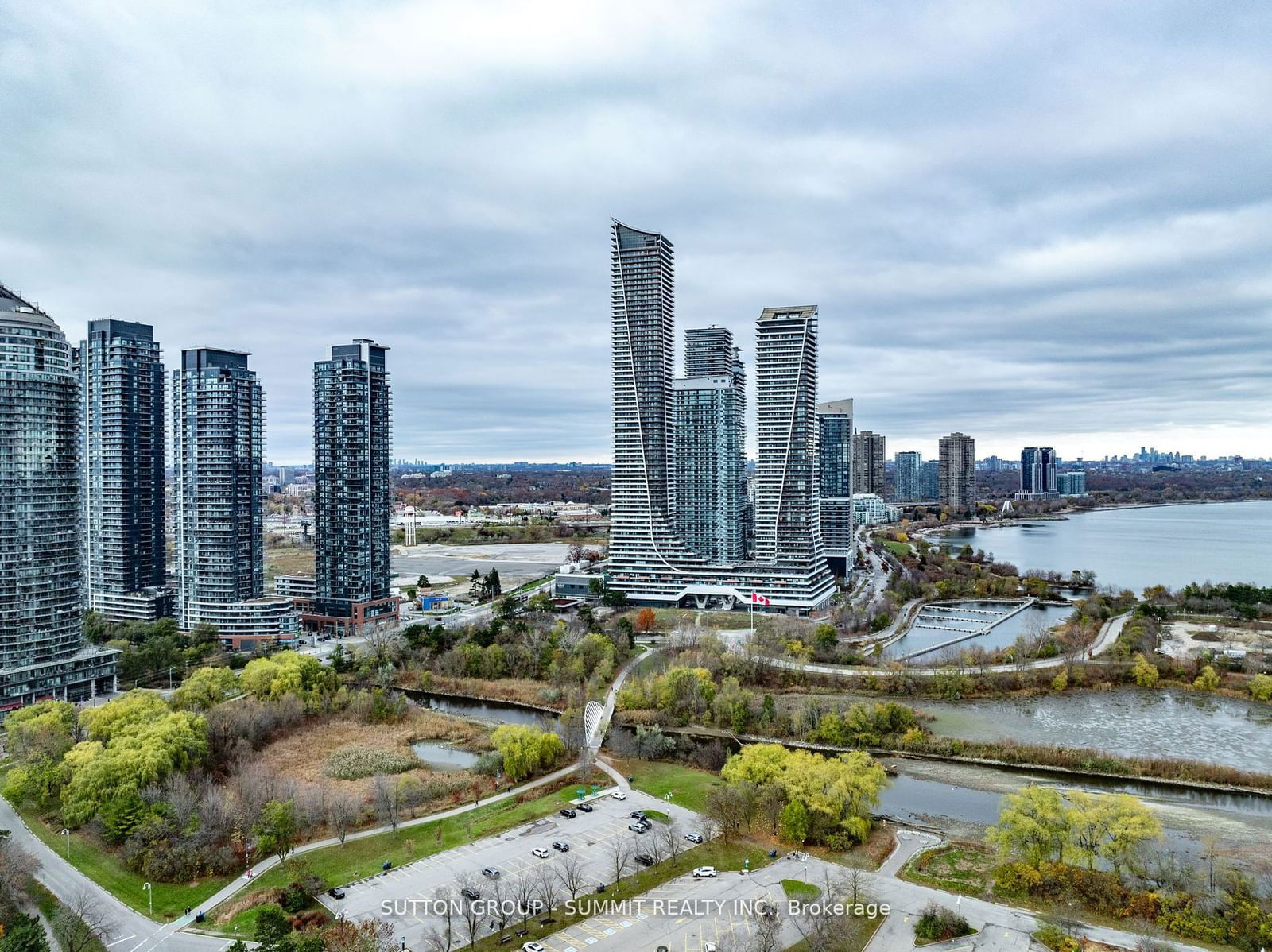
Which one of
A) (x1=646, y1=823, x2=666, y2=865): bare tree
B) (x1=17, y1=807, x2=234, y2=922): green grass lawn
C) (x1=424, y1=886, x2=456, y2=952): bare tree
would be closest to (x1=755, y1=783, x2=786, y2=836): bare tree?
(x1=646, y1=823, x2=666, y2=865): bare tree

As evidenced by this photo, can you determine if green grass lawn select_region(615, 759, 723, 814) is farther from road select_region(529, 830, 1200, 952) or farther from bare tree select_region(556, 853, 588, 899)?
road select_region(529, 830, 1200, 952)

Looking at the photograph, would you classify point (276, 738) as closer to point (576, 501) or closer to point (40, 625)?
point (40, 625)

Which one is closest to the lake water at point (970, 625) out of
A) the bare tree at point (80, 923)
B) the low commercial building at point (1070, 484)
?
the bare tree at point (80, 923)

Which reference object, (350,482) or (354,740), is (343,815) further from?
(350,482)

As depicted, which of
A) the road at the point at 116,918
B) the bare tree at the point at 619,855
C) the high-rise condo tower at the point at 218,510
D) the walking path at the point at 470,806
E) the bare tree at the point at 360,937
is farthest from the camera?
the high-rise condo tower at the point at 218,510

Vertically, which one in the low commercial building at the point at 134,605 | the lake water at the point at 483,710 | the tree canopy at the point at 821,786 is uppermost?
the low commercial building at the point at 134,605

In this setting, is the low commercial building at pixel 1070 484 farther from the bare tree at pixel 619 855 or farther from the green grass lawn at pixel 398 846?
the bare tree at pixel 619 855
